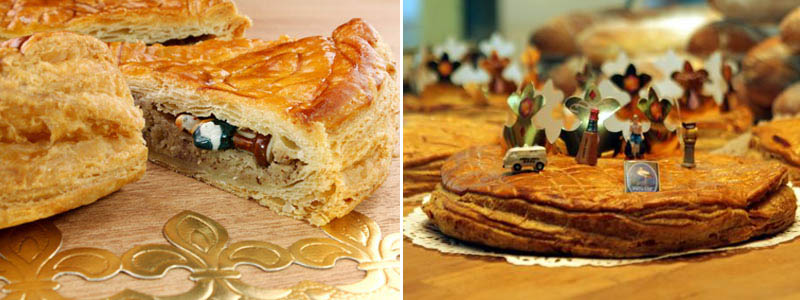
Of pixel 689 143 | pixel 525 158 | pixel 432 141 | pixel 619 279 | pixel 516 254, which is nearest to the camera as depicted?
pixel 619 279

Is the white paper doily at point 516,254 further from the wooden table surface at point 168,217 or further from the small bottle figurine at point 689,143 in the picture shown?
the small bottle figurine at point 689,143

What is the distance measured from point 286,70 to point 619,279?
0.86m

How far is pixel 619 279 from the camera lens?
1.24 m

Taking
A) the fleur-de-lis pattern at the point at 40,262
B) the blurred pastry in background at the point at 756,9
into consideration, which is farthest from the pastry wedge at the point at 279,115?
the blurred pastry in background at the point at 756,9

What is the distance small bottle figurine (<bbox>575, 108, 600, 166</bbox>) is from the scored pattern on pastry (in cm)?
40

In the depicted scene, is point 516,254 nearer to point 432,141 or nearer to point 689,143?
point 689,143

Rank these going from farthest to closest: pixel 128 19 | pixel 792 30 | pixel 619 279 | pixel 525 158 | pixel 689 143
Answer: pixel 792 30
pixel 128 19
pixel 689 143
pixel 525 158
pixel 619 279

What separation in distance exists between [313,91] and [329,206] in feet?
0.78

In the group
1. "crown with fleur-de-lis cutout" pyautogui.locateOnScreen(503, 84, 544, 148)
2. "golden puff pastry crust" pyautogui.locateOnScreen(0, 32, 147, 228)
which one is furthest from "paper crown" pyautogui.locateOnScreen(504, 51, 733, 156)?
"golden puff pastry crust" pyautogui.locateOnScreen(0, 32, 147, 228)

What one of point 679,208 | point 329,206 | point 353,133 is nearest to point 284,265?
point 329,206

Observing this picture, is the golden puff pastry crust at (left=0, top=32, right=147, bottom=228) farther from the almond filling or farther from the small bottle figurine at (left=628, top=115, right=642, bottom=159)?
the small bottle figurine at (left=628, top=115, right=642, bottom=159)

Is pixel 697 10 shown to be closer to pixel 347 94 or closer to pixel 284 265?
pixel 347 94

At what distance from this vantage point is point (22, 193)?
136cm

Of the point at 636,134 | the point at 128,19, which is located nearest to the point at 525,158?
the point at 636,134
